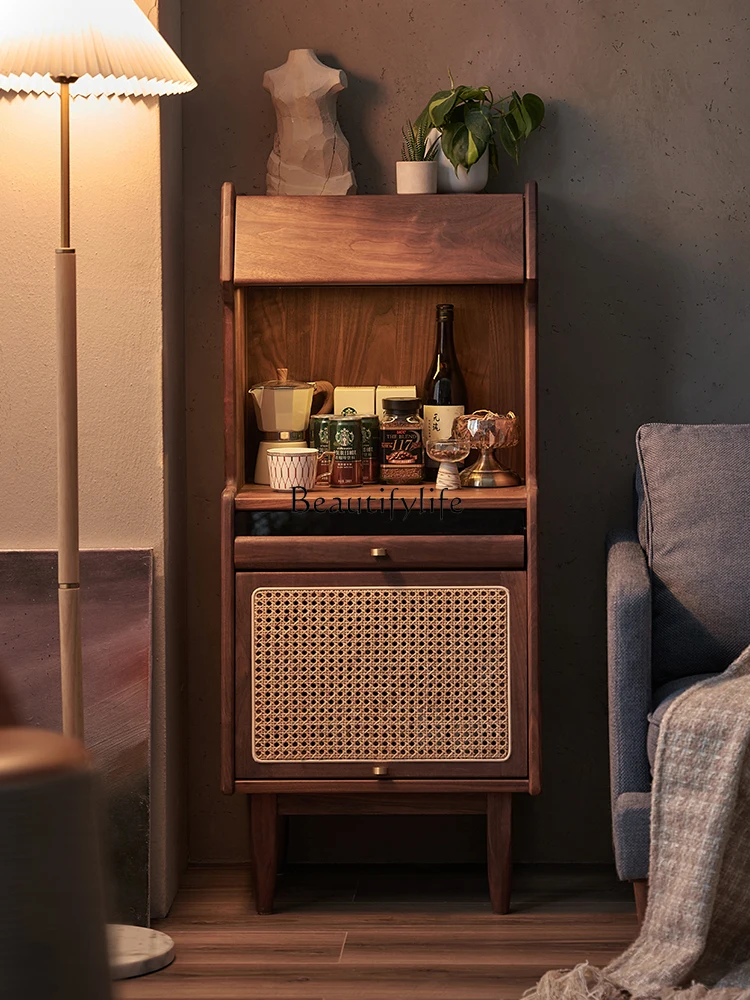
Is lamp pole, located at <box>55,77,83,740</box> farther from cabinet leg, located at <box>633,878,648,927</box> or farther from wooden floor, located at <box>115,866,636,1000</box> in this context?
cabinet leg, located at <box>633,878,648,927</box>

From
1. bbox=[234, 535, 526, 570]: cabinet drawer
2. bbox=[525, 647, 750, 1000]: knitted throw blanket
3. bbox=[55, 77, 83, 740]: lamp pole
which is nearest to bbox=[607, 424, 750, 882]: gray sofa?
bbox=[525, 647, 750, 1000]: knitted throw blanket

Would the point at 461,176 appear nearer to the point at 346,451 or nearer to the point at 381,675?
the point at 346,451

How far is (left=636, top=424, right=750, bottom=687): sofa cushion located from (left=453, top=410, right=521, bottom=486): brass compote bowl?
0.93 feet

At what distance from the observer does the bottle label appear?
2.64 metres

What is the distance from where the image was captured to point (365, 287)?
2754mm

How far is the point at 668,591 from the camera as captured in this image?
240 cm

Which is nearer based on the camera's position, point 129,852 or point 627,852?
point 627,852

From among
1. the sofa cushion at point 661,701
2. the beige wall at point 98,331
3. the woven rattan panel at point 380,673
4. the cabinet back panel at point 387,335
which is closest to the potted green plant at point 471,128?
the cabinet back panel at point 387,335

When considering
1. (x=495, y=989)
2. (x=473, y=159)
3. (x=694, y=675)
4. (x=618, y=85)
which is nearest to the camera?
(x=495, y=989)

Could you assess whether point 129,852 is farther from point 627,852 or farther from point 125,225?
point 125,225

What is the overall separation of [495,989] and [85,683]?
3.33ft

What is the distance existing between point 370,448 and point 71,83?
0.94 metres

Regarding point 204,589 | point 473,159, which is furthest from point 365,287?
point 204,589

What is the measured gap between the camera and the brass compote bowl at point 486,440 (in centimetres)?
255
